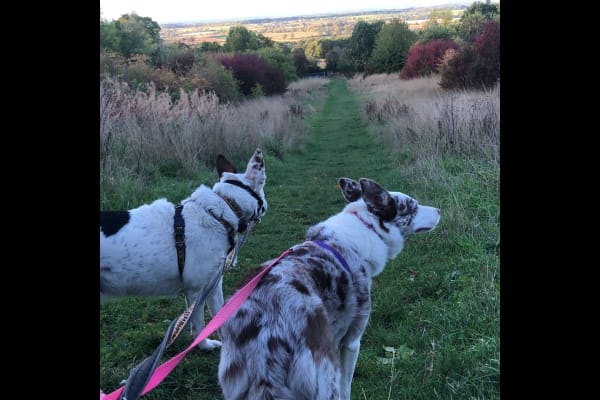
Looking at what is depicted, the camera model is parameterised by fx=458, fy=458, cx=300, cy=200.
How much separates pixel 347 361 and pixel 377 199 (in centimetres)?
117

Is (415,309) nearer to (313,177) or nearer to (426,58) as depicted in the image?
(313,177)

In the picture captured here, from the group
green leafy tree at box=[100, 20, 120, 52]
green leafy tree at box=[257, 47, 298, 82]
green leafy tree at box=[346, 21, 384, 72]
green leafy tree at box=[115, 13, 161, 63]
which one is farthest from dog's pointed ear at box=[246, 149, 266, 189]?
green leafy tree at box=[346, 21, 384, 72]

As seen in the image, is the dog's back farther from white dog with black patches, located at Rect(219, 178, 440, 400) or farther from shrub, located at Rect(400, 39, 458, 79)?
shrub, located at Rect(400, 39, 458, 79)

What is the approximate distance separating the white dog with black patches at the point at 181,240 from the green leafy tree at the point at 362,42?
155 ft

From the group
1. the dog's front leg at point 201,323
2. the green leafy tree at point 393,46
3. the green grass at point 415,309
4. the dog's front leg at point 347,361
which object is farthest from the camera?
the green leafy tree at point 393,46

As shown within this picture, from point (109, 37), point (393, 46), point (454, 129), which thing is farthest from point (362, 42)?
point (454, 129)

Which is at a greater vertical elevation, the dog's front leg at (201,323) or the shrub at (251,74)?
the shrub at (251,74)

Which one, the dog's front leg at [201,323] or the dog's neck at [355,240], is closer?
the dog's neck at [355,240]

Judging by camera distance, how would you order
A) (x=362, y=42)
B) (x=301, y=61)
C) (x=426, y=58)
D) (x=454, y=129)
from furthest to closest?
(x=301, y=61), (x=362, y=42), (x=426, y=58), (x=454, y=129)

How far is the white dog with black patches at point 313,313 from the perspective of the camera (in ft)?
7.20

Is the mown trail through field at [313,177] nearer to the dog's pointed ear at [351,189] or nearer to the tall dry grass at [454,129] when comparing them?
the tall dry grass at [454,129]

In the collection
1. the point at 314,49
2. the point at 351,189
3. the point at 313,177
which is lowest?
the point at 313,177

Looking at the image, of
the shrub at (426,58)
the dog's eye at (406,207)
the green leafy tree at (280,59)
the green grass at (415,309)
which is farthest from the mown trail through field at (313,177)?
the green leafy tree at (280,59)

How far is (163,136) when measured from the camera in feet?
32.9
